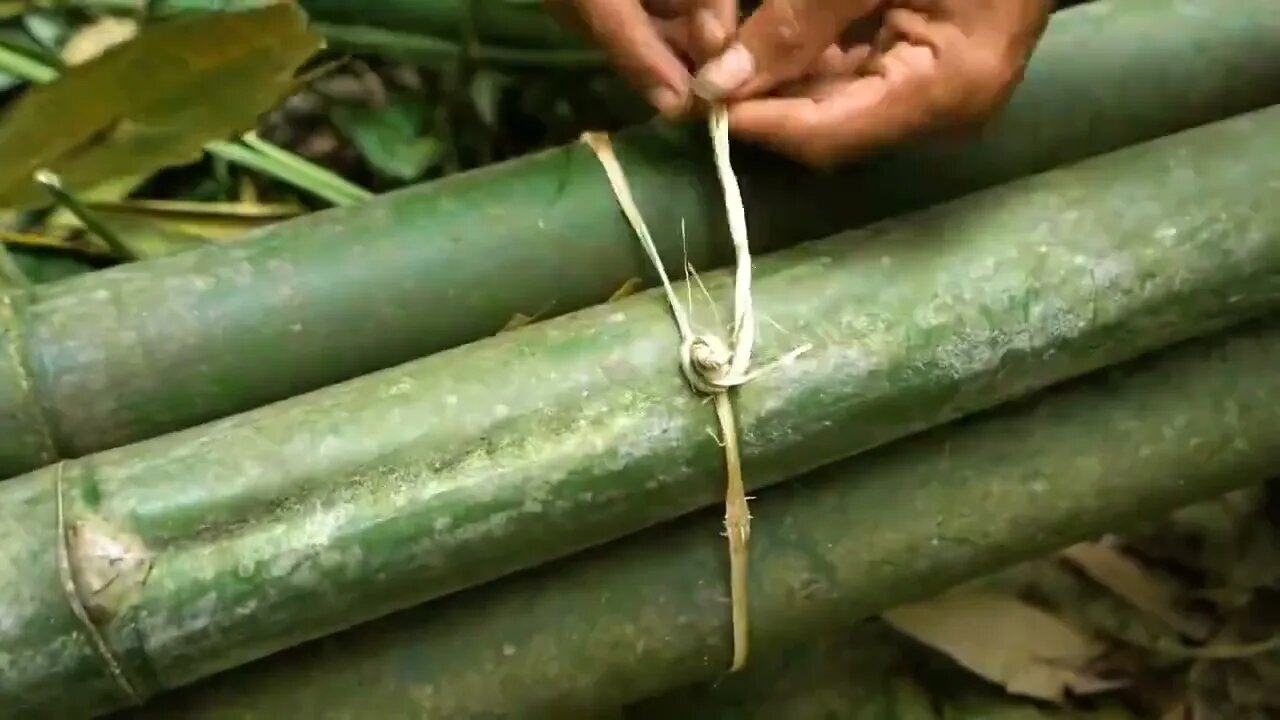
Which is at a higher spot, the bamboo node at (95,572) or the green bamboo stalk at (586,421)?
the green bamboo stalk at (586,421)

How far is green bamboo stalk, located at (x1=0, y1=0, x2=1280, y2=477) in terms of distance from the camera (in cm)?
56

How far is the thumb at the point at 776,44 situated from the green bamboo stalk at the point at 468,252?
6cm

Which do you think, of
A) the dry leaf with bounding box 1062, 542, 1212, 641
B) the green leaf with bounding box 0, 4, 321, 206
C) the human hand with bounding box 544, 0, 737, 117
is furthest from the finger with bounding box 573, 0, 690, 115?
the dry leaf with bounding box 1062, 542, 1212, 641

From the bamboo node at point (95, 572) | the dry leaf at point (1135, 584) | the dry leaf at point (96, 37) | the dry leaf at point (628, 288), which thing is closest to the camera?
the bamboo node at point (95, 572)

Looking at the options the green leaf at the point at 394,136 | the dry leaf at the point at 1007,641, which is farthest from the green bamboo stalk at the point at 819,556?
the green leaf at the point at 394,136

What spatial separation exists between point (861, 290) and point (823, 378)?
4cm

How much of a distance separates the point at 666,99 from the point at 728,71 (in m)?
0.03

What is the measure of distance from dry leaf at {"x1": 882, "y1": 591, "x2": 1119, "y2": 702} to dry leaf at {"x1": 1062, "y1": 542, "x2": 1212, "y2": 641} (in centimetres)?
4

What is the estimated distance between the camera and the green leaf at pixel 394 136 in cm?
73

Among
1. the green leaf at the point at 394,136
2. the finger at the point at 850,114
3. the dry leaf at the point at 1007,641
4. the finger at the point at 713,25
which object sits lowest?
the dry leaf at the point at 1007,641

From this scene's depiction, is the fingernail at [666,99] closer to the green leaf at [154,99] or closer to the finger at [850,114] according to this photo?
the finger at [850,114]

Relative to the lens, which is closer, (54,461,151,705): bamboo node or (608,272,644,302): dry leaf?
(54,461,151,705): bamboo node

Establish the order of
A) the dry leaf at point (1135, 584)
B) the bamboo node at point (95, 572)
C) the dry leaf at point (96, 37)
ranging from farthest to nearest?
the dry leaf at point (1135, 584) → the dry leaf at point (96, 37) → the bamboo node at point (95, 572)

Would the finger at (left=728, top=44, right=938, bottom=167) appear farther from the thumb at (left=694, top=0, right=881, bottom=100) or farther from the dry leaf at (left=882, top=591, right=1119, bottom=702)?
the dry leaf at (left=882, top=591, right=1119, bottom=702)
